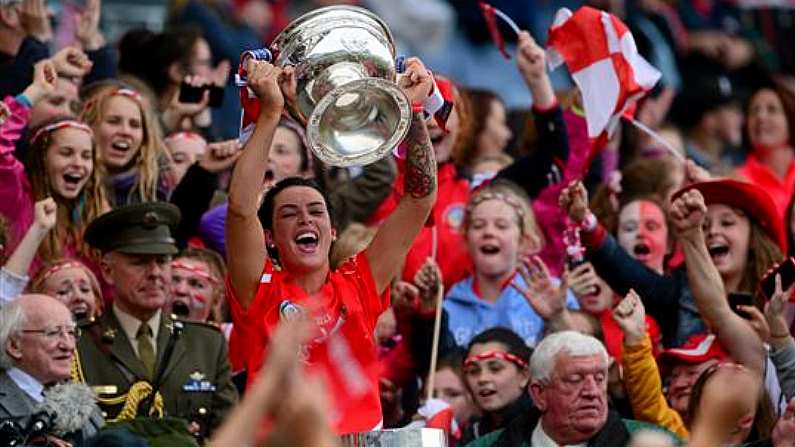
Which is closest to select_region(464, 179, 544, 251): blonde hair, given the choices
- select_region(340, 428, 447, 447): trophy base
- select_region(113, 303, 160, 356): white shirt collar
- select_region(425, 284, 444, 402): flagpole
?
select_region(425, 284, 444, 402): flagpole

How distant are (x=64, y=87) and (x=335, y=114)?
347 centimetres

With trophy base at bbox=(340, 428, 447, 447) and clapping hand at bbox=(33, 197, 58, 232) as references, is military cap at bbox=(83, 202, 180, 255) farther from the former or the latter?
trophy base at bbox=(340, 428, 447, 447)

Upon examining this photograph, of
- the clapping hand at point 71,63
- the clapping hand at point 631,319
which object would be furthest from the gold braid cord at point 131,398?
the clapping hand at point 631,319

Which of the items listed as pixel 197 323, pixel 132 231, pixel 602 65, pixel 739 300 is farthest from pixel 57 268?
pixel 739 300

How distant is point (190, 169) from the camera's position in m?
12.0

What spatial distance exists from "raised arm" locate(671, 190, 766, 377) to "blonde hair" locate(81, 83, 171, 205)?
262cm

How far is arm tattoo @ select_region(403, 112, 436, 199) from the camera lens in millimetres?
9797

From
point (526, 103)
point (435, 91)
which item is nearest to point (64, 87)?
point (435, 91)

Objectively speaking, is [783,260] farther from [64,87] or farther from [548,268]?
[64,87]

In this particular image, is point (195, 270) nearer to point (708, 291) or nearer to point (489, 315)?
point (489, 315)

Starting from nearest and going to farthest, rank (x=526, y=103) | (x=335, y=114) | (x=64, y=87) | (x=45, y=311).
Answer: (x=335, y=114), (x=45, y=311), (x=64, y=87), (x=526, y=103)

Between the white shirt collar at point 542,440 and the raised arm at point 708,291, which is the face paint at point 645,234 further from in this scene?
the white shirt collar at point 542,440

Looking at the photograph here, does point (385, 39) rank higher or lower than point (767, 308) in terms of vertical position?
higher

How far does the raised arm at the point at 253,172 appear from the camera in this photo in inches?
370
